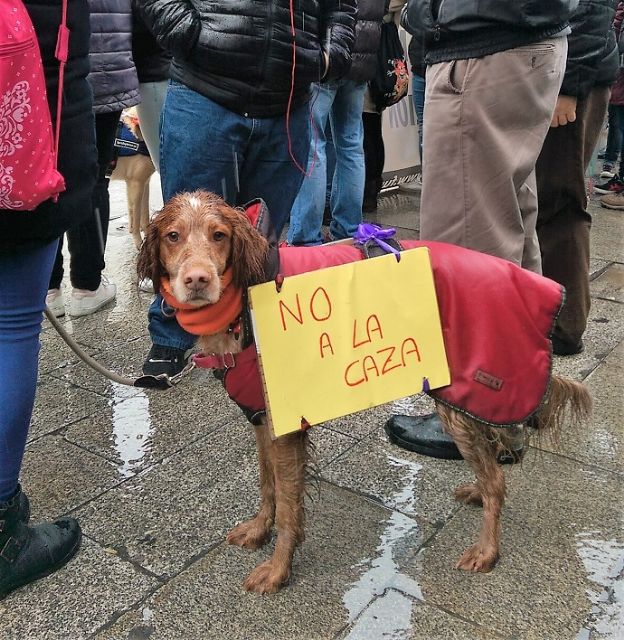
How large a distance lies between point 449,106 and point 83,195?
1.40 m

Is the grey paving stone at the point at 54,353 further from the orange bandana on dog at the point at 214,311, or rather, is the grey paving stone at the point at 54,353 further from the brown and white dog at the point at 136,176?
the orange bandana on dog at the point at 214,311

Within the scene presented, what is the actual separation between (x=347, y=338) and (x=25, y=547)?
1.26 metres

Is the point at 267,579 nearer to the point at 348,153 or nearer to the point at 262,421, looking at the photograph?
the point at 262,421

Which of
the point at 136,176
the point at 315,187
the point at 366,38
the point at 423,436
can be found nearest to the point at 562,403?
the point at 423,436

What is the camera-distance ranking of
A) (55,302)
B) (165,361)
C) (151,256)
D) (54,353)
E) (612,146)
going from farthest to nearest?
1. (612,146)
2. (55,302)
3. (54,353)
4. (165,361)
5. (151,256)

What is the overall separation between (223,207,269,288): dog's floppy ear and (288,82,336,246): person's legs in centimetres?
263

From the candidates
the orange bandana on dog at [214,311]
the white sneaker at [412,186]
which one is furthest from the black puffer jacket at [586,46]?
the white sneaker at [412,186]

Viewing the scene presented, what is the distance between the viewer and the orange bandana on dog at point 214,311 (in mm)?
2111

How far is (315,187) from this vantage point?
4.76 meters

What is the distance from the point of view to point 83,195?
217cm

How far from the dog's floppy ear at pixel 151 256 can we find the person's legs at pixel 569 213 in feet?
7.87

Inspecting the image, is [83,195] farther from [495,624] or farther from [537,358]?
[495,624]

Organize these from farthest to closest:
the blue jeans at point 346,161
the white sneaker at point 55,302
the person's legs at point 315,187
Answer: the blue jeans at point 346,161 → the person's legs at point 315,187 → the white sneaker at point 55,302

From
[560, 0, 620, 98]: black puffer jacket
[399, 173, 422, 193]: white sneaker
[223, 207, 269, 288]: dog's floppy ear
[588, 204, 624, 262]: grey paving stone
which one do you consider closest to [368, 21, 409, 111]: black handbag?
[399, 173, 422, 193]: white sneaker
